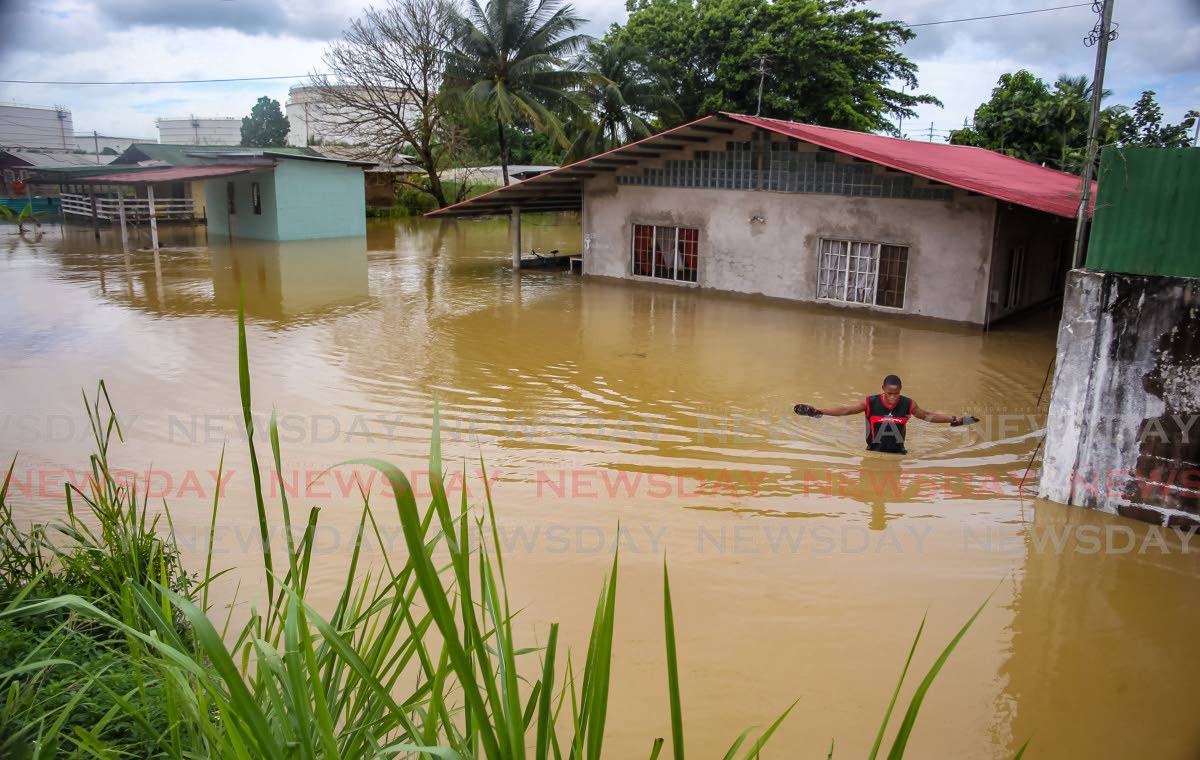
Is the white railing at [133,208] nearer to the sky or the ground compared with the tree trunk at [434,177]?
nearer to the ground

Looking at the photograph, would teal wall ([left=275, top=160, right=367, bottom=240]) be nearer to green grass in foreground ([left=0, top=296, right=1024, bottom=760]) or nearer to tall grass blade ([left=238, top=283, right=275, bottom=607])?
green grass in foreground ([left=0, top=296, right=1024, bottom=760])

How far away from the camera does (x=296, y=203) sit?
25688mm

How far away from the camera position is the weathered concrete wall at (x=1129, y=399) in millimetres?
6039

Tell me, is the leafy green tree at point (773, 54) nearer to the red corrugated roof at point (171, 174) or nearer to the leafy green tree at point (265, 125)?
the red corrugated roof at point (171, 174)

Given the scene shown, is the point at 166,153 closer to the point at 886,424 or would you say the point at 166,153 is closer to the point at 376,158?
the point at 376,158

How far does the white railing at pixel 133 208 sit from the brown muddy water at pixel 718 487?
15975mm

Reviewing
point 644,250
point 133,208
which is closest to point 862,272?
point 644,250

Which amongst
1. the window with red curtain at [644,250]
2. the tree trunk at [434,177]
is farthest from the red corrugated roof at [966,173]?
the tree trunk at [434,177]

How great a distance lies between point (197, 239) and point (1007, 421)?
24948 mm

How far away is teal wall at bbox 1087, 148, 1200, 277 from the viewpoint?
594cm

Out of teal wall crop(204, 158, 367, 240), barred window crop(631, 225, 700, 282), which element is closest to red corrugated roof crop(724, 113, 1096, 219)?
barred window crop(631, 225, 700, 282)

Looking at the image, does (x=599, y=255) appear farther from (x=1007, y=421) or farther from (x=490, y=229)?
(x=490, y=229)

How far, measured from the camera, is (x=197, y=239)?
87.6ft

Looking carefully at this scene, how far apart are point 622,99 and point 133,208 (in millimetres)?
17429
